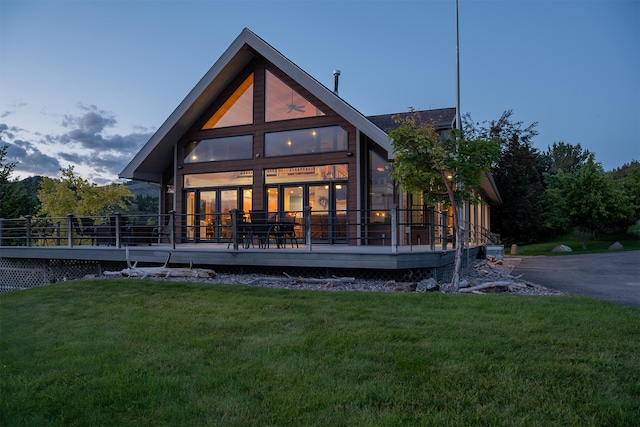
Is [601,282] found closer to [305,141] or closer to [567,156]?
[305,141]

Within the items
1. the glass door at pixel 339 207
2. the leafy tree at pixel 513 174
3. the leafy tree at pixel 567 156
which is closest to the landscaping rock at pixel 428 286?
the glass door at pixel 339 207

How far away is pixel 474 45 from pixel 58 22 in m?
20.0

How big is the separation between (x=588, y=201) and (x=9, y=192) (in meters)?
33.0

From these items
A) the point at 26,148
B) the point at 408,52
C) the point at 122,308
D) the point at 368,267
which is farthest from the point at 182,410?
the point at 26,148

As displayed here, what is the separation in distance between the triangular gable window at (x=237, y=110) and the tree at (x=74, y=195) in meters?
11.6

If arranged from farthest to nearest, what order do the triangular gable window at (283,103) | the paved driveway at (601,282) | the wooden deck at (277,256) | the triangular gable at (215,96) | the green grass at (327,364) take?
the triangular gable window at (283,103) < the triangular gable at (215,96) < the wooden deck at (277,256) < the paved driveway at (601,282) < the green grass at (327,364)

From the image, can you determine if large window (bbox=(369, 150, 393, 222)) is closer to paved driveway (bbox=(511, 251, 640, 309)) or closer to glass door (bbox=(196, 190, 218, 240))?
paved driveway (bbox=(511, 251, 640, 309))

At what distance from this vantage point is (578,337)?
440 centimetres

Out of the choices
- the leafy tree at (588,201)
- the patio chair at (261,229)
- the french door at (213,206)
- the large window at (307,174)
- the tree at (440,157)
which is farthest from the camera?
the leafy tree at (588,201)

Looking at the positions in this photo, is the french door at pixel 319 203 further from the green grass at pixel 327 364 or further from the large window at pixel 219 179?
the green grass at pixel 327 364

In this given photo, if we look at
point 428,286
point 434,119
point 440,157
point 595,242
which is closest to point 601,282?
point 428,286

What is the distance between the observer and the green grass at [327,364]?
2963 mm

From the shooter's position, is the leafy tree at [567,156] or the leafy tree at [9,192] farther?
the leafy tree at [567,156]

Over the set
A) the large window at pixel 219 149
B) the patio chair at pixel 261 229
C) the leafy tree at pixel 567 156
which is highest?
the leafy tree at pixel 567 156
